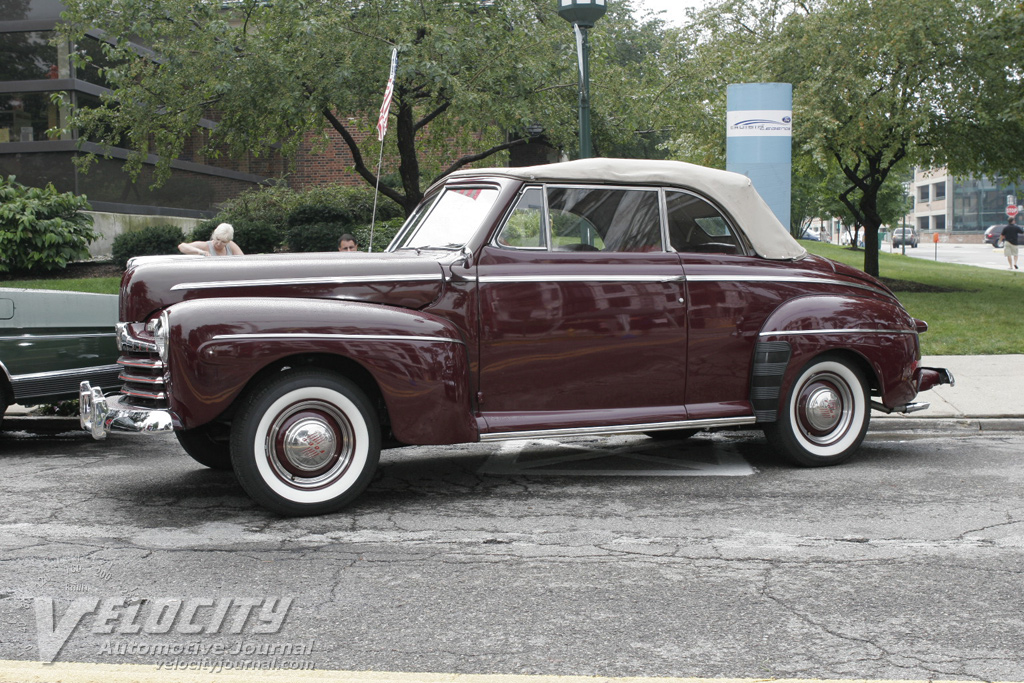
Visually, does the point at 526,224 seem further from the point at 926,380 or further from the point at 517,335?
the point at 926,380

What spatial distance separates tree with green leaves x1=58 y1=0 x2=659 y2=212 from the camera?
597 inches

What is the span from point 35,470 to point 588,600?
4.49 meters

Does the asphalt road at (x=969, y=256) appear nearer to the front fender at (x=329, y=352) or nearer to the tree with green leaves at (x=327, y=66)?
the tree with green leaves at (x=327, y=66)

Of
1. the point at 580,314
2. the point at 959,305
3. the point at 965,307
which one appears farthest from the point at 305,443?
the point at 959,305

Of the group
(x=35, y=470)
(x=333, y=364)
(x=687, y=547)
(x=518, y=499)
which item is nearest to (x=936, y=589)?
(x=687, y=547)

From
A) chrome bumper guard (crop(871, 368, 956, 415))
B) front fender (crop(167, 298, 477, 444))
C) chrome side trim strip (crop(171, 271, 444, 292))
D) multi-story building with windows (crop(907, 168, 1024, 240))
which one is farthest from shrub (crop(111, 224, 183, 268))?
multi-story building with windows (crop(907, 168, 1024, 240))

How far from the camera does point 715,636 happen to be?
3.74 metres

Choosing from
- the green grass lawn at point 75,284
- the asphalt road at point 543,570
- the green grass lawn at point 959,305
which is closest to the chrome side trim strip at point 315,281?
the asphalt road at point 543,570

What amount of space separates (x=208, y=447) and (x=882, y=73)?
16936 mm

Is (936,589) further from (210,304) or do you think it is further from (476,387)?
(210,304)

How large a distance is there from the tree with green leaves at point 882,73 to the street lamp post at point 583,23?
8.62m

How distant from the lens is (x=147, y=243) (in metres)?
18.1

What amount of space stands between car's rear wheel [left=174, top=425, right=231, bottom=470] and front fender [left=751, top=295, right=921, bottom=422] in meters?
3.39

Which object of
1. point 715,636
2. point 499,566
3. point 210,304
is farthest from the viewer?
point 210,304
